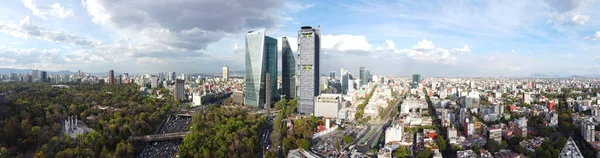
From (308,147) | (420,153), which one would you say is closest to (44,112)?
(308,147)

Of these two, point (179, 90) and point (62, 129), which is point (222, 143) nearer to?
point (62, 129)

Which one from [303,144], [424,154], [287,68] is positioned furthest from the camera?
[287,68]

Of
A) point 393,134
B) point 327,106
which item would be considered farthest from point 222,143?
point 327,106

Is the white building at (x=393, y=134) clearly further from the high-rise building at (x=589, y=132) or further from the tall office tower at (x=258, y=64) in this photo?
the tall office tower at (x=258, y=64)

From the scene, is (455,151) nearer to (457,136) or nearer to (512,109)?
(457,136)

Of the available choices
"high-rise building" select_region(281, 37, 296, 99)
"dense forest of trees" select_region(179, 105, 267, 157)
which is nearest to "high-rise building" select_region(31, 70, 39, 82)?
"high-rise building" select_region(281, 37, 296, 99)

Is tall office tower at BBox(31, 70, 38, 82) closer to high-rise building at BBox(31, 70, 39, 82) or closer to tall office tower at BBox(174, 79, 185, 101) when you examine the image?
high-rise building at BBox(31, 70, 39, 82)
